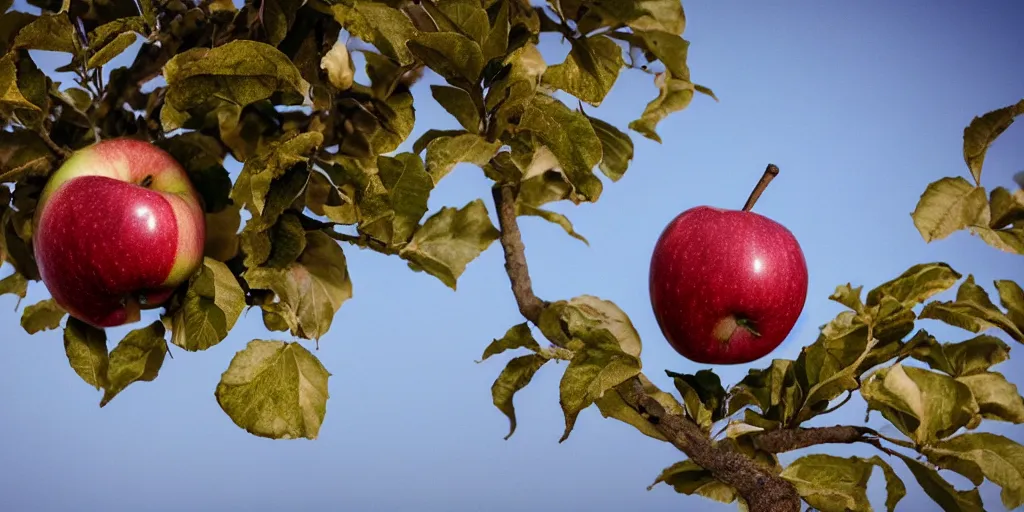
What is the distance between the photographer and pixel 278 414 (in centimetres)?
63

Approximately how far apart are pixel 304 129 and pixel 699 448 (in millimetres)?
400

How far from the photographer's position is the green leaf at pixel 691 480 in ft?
2.56

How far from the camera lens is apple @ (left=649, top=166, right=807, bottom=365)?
742 millimetres

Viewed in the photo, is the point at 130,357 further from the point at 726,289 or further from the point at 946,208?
the point at 946,208

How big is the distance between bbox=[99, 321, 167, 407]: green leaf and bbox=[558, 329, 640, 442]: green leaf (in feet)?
1.13

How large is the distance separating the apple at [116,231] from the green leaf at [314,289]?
0.08 m

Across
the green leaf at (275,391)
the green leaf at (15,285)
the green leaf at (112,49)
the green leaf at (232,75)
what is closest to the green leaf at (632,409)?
the green leaf at (275,391)

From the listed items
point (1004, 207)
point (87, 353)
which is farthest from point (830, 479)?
point (87, 353)

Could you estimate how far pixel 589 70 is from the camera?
0.65 m

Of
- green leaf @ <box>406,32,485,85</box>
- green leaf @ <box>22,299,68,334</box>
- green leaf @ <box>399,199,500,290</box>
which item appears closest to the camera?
green leaf @ <box>406,32,485,85</box>

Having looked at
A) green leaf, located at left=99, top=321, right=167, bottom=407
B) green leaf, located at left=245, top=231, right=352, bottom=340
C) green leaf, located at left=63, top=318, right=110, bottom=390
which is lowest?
green leaf, located at left=63, top=318, right=110, bottom=390

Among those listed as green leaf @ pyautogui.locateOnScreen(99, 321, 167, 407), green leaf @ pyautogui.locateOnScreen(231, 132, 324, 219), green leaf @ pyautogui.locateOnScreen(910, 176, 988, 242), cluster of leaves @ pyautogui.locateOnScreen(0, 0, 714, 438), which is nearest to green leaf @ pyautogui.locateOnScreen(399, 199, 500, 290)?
cluster of leaves @ pyautogui.locateOnScreen(0, 0, 714, 438)

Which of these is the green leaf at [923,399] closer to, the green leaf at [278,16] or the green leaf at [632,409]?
the green leaf at [632,409]

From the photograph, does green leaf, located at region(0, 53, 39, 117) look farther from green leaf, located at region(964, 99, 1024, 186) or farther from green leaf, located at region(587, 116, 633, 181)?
green leaf, located at region(964, 99, 1024, 186)
